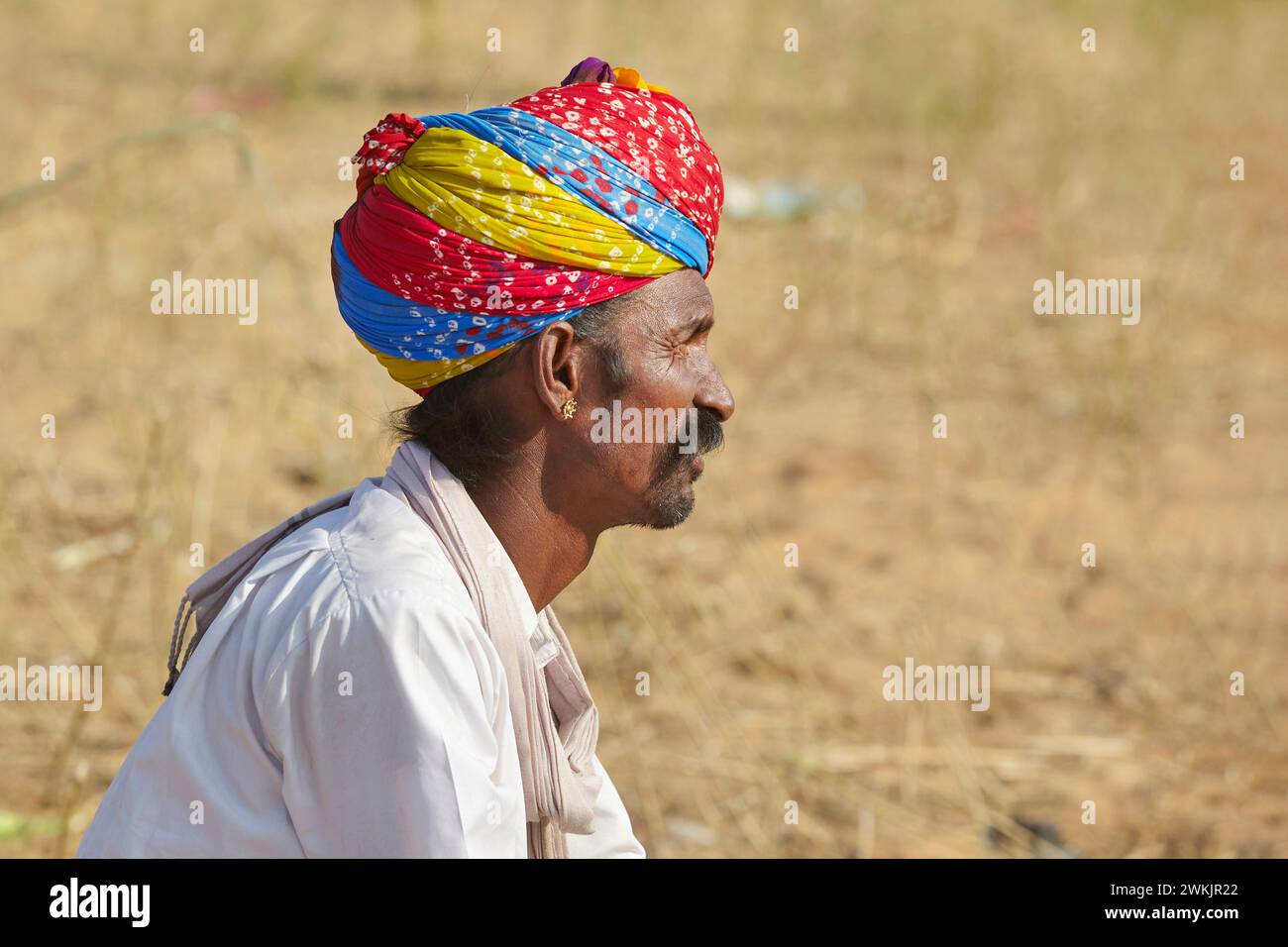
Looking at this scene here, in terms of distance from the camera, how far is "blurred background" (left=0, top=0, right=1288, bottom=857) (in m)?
3.97

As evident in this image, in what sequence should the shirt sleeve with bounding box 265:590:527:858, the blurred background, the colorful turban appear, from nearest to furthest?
the shirt sleeve with bounding box 265:590:527:858 → the colorful turban → the blurred background

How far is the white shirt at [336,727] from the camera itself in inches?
65.7

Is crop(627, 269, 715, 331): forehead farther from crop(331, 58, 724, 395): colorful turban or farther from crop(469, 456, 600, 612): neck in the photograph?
crop(469, 456, 600, 612): neck

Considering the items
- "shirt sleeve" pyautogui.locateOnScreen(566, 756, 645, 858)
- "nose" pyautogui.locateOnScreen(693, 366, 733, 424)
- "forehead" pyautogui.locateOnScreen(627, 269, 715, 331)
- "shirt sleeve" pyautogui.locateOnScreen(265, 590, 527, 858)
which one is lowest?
"shirt sleeve" pyautogui.locateOnScreen(566, 756, 645, 858)

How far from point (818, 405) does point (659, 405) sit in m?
4.47

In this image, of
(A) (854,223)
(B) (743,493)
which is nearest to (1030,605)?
(B) (743,493)

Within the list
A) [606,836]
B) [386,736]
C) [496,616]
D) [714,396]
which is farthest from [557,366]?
[606,836]

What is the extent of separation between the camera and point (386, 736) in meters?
1.67

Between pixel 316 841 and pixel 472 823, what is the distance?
19cm

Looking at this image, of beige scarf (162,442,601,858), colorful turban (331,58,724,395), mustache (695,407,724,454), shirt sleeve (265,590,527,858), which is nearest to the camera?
shirt sleeve (265,590,527,858)

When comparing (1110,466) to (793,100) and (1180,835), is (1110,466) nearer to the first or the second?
(1180,835)

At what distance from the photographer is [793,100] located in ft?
30.6

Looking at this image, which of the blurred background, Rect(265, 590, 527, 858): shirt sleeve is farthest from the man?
the blurred background

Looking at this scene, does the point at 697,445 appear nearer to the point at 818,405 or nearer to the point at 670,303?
the point at 670,303
